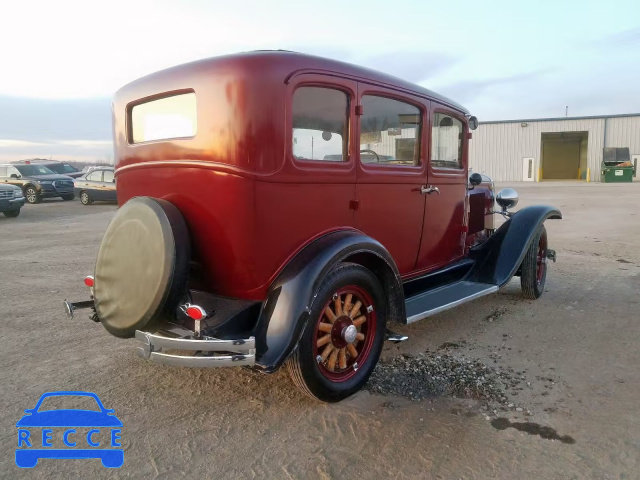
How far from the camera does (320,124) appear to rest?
3.19m

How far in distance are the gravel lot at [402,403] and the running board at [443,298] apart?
0.35 meters

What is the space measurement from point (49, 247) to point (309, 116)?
26.2 feet

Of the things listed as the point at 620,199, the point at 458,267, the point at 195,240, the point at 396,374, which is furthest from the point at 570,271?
the point at 620,199

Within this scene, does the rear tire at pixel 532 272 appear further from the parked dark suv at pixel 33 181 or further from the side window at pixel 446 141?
the parked dark suv at pixel 33 181

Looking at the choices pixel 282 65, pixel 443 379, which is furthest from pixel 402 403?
pixel 282 65

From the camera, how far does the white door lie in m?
34.3

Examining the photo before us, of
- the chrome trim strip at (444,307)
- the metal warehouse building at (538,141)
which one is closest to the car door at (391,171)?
the chrome trim strip at (444,307)

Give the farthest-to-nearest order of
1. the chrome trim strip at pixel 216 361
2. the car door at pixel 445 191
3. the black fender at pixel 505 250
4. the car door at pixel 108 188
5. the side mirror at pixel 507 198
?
the car door at pixel 108 188
the side mirror at pixel 507 198
the black fender at pixel 505 250
the car door at pixel 445 191
the chrome trim strip at pixel 216 361

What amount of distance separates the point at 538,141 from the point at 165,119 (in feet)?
116

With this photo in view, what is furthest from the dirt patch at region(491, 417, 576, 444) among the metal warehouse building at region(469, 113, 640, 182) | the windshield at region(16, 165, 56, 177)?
the metal warehouse building at region(469, 113, 640, 182)

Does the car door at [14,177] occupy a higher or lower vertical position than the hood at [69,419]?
higher

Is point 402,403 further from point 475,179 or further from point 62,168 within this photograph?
point 62,168

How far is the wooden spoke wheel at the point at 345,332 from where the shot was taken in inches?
121

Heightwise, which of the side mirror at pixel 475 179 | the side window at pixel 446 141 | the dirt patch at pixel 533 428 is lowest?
the dirt patch at pixel 533 428
